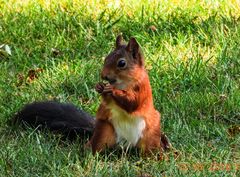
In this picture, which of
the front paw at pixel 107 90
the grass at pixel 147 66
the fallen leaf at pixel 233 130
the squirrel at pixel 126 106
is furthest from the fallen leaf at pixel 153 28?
the front paw at pixel 107 90

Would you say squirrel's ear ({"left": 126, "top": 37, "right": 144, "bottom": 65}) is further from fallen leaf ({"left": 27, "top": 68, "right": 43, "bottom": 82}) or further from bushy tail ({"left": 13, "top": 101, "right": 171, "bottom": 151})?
fallen leaf ({"left": 27, "top": 68, "right": 43, "bottom": 82})

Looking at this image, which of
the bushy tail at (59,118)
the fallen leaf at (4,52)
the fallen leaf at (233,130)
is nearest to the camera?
the bushy tail at (59,118)

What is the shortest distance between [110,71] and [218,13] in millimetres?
2450

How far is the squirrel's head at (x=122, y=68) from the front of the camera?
4.32 metres

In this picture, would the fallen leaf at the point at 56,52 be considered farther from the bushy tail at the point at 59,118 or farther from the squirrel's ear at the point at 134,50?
the squirrel's ear at the point at 134,50

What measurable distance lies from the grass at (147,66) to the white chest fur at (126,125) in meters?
0.10

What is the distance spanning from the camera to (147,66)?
5.88 metres

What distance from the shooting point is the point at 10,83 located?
223 inches

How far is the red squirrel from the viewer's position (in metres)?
4.32

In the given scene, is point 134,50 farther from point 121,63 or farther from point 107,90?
point 107,90

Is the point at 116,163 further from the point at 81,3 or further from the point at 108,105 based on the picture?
the point at 81,3

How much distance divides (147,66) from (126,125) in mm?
1540

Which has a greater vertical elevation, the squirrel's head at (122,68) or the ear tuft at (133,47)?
the ear tuft at (133,47)

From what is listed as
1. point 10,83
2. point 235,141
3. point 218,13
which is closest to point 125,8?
point 218,13
